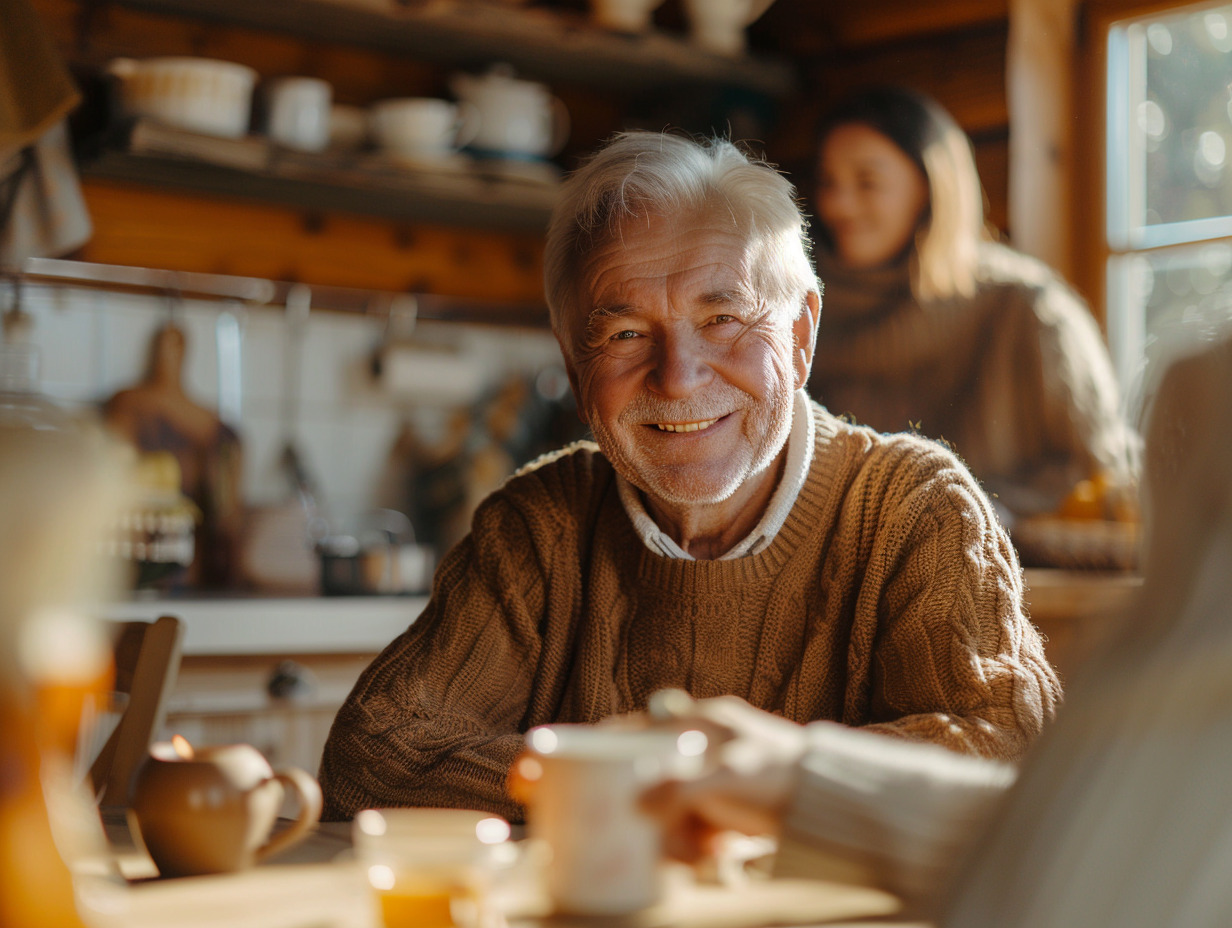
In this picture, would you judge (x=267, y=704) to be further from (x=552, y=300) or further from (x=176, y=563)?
(x=552, y=300)

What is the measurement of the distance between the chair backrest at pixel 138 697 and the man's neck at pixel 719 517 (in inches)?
21.6

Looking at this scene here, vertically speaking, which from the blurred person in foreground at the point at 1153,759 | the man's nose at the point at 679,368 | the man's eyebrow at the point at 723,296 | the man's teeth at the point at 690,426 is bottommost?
the blurred person in foreground at the point at 1153,759

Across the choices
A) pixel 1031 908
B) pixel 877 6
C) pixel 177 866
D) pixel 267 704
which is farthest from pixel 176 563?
pixel 1031 908

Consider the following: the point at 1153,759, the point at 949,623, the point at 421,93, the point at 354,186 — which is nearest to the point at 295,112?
the point at 354,186

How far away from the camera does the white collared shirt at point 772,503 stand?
1.43m

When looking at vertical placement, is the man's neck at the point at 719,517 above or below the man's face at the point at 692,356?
below

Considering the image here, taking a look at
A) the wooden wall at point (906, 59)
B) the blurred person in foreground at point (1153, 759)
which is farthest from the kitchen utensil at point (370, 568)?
the blurred person in foreground at point (1153, 759)

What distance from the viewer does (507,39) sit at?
3.24 metres

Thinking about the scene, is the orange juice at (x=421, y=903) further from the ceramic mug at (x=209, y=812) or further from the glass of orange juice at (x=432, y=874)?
the ceramic mug at (x=209, y=812)

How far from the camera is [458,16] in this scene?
10.3 ft

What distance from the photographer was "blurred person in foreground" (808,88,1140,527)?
272cm

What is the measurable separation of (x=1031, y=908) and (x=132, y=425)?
269cm

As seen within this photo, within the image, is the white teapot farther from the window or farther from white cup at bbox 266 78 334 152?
the window

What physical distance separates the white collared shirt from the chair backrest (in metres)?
0.51
